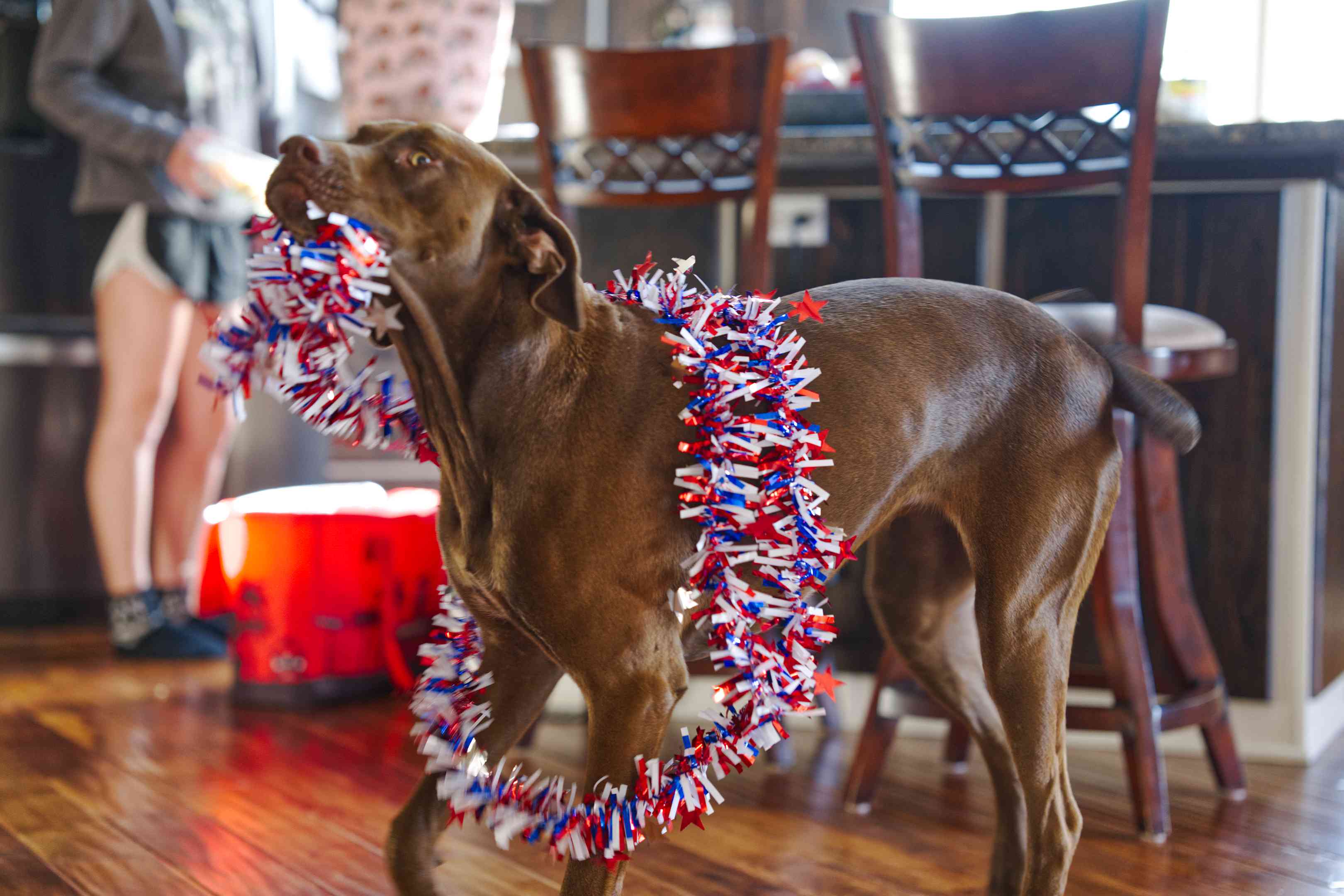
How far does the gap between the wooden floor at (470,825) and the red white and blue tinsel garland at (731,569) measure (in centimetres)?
41

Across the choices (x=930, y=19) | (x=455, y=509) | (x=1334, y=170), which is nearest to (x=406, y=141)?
(x=455, y=509)

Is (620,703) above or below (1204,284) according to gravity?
below

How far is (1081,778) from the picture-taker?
189cm

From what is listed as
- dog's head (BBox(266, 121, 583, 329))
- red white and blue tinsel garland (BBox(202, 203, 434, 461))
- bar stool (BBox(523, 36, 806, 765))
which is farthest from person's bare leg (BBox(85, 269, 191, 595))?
dog's head (BBox(266, 121, 583, 329))

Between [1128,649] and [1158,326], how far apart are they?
0.46m

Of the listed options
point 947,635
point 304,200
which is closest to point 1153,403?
point 947,635

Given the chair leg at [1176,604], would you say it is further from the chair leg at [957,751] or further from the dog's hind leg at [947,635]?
the dog's hind leg at [947,635]

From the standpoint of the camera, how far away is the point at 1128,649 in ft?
5.43

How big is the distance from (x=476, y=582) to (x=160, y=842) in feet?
2.59

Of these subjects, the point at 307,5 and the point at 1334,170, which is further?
the point at 307,5

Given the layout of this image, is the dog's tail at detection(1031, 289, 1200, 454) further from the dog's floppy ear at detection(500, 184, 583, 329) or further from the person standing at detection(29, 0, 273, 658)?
the person standing at detection(29, 0, 273, 658)

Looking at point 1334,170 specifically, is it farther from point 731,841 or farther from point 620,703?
point 620,703

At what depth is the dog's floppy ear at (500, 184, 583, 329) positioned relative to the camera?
3.16ft

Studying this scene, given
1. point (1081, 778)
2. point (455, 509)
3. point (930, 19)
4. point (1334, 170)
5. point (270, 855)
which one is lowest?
point (1081, 778)
